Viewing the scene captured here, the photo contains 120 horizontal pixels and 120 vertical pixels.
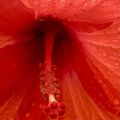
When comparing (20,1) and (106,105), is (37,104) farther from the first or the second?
(20,1)

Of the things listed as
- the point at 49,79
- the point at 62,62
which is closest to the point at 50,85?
the point at 49,79

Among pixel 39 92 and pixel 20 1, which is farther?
pixel 39 92

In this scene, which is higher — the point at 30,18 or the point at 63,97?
the point at 30,18

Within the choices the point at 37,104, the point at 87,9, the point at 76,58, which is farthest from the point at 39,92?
the point at 87,9

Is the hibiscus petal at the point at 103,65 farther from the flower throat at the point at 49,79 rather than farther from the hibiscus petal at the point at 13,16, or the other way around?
the hibiscus petal at the point at 13,16

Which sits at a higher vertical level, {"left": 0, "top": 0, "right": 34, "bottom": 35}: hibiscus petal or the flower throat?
{"left": 0, "top": 0, "right": 34, "bottom": 35}: hibiscus petal

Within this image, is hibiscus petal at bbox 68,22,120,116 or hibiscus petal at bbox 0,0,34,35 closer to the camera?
hibiscus petal at bbox 0,0,34,35

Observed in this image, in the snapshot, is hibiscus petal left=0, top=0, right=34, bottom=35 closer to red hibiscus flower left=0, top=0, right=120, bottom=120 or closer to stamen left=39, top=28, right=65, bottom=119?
red hibiscus flower left=0, top=0, right=120, bottom=120

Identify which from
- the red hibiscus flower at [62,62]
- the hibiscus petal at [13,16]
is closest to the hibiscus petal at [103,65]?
the red hibiscus flower at [62,62]

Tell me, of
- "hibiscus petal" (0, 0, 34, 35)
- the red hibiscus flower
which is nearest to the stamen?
the red hibiscus flower
